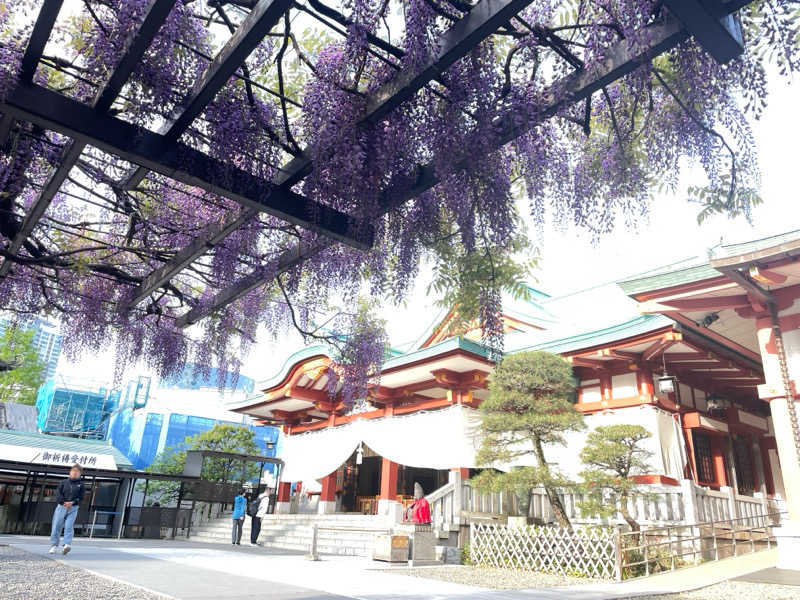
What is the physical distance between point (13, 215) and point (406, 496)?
44.5 ft

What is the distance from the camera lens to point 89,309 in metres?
5.79

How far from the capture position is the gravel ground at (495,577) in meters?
6.81

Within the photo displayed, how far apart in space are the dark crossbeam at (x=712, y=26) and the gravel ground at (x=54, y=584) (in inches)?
187

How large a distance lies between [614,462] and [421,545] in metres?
3.38

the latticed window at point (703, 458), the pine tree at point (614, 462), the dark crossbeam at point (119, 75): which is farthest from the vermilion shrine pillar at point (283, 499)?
the dark crossbeam at point (119, 75)

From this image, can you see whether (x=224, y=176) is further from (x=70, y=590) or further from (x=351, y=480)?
(x=351, y=480)

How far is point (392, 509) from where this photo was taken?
1230 centimetres

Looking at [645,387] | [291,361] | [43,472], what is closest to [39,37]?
[645,387]

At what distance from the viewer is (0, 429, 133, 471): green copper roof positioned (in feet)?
53.4

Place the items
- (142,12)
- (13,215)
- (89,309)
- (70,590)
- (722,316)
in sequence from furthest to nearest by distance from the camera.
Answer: (722,316), (89,309), (70,590), (13,215), (142,12)

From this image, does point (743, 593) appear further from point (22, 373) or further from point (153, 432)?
point (153, 432)

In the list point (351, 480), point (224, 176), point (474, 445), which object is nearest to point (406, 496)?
point (351, 480)

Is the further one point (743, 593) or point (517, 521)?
point (517, 521)

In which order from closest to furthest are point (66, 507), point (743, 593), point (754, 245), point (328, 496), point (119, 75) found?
1. point (119, 75)
2. point (743, 593)
3. point (66, 507)
4. point (754, 245)
5. point (328, 496)
